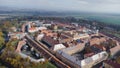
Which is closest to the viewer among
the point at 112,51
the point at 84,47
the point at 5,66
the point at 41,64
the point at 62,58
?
the point at 41,64

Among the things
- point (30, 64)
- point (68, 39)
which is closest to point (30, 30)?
point (68, 39)

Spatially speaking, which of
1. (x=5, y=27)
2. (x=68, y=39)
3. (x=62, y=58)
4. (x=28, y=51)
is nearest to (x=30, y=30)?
(x=5, y=27)

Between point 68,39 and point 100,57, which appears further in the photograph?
point 68,39

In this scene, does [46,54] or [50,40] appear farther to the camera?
[50,40]

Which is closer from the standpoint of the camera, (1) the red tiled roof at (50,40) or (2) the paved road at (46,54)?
(2) the paved road at (46,54)

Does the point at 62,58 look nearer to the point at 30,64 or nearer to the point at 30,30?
the point at 30,64

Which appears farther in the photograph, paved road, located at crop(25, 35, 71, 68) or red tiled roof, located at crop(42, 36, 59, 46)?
red tiled roof, located at crop(42, 36, 59, 46)

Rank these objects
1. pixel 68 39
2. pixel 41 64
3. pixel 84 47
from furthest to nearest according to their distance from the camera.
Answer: pixel 68 39 → pixel 84 47 → pixel 41 64

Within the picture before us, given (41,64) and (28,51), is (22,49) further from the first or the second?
(41,64)

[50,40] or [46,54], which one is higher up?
[50,40]
